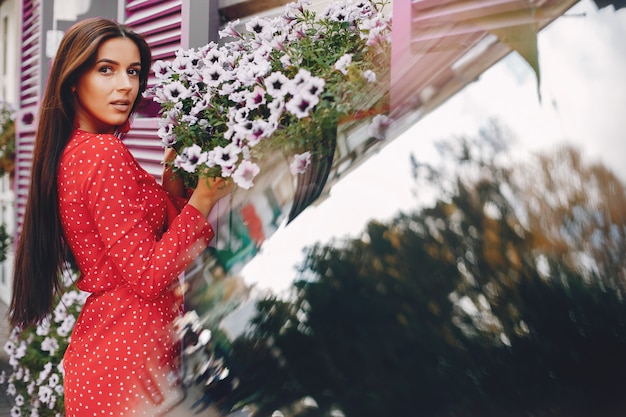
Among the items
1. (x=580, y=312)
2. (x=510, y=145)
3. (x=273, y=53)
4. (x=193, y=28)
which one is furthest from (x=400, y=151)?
(x=193, y=28)

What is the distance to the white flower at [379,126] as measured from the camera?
1.01 m

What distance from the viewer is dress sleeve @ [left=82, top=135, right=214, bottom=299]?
182cm

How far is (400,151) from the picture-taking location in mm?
958

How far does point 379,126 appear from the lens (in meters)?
1.02

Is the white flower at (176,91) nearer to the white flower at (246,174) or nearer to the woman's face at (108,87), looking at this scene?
the woman's face at (108,87)

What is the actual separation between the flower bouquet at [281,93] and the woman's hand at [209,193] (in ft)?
0.11

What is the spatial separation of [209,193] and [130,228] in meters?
0.25

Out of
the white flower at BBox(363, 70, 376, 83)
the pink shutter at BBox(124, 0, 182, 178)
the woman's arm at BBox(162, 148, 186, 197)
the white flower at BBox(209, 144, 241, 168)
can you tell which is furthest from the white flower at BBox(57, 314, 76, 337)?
the white flower at BBox(363, 70, 376, 83)

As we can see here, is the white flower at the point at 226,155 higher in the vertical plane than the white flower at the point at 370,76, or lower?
lower

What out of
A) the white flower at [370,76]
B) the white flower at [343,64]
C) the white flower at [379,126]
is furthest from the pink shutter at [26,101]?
the white flower at [379,126]

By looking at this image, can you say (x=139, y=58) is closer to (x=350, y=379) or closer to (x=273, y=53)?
(x=273, y=53)

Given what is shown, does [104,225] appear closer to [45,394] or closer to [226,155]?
[226,155]

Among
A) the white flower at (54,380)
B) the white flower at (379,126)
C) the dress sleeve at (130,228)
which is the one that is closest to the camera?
the white flower at (379,126)

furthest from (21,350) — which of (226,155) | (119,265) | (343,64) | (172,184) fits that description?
(343,64)
